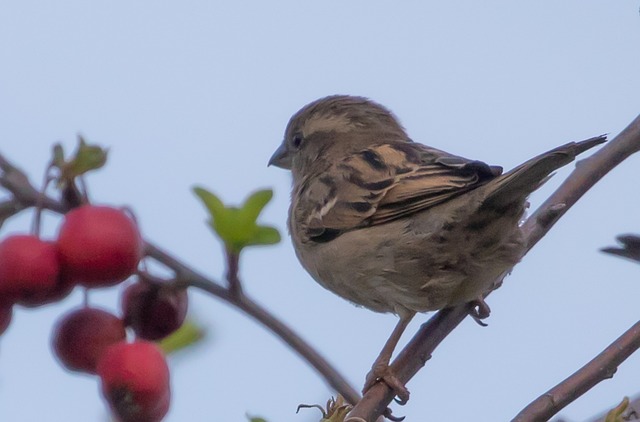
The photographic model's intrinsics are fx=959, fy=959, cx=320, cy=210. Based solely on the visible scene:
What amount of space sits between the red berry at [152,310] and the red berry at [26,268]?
8.8 inches

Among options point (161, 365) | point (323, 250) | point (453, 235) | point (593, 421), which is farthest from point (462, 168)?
point (161, 365)

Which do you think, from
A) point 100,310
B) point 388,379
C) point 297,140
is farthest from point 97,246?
point 297,140

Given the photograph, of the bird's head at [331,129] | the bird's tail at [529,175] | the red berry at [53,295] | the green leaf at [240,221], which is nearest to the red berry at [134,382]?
the red berry at [53,295]

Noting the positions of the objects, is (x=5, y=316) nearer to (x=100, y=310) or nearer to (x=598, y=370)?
(x=100, y=310)

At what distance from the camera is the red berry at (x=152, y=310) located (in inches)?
93.7

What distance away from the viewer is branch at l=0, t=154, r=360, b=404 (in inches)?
83.0

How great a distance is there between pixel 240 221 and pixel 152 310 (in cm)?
33

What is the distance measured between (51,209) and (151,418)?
0.55 meters

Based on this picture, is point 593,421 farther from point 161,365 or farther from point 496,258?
point 496,258

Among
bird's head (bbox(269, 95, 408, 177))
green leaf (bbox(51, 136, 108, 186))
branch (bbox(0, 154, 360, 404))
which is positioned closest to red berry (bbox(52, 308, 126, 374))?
branch (bbox(0, 154, 360, 404))

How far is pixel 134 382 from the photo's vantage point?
86.4 inches

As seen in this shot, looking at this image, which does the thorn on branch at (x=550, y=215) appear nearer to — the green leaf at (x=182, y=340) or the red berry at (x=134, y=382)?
the green leaf at (x=182, y=340)

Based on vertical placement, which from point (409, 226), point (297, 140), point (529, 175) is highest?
point (529, 175)

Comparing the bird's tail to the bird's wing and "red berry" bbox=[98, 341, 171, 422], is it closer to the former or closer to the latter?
the bird's wing
